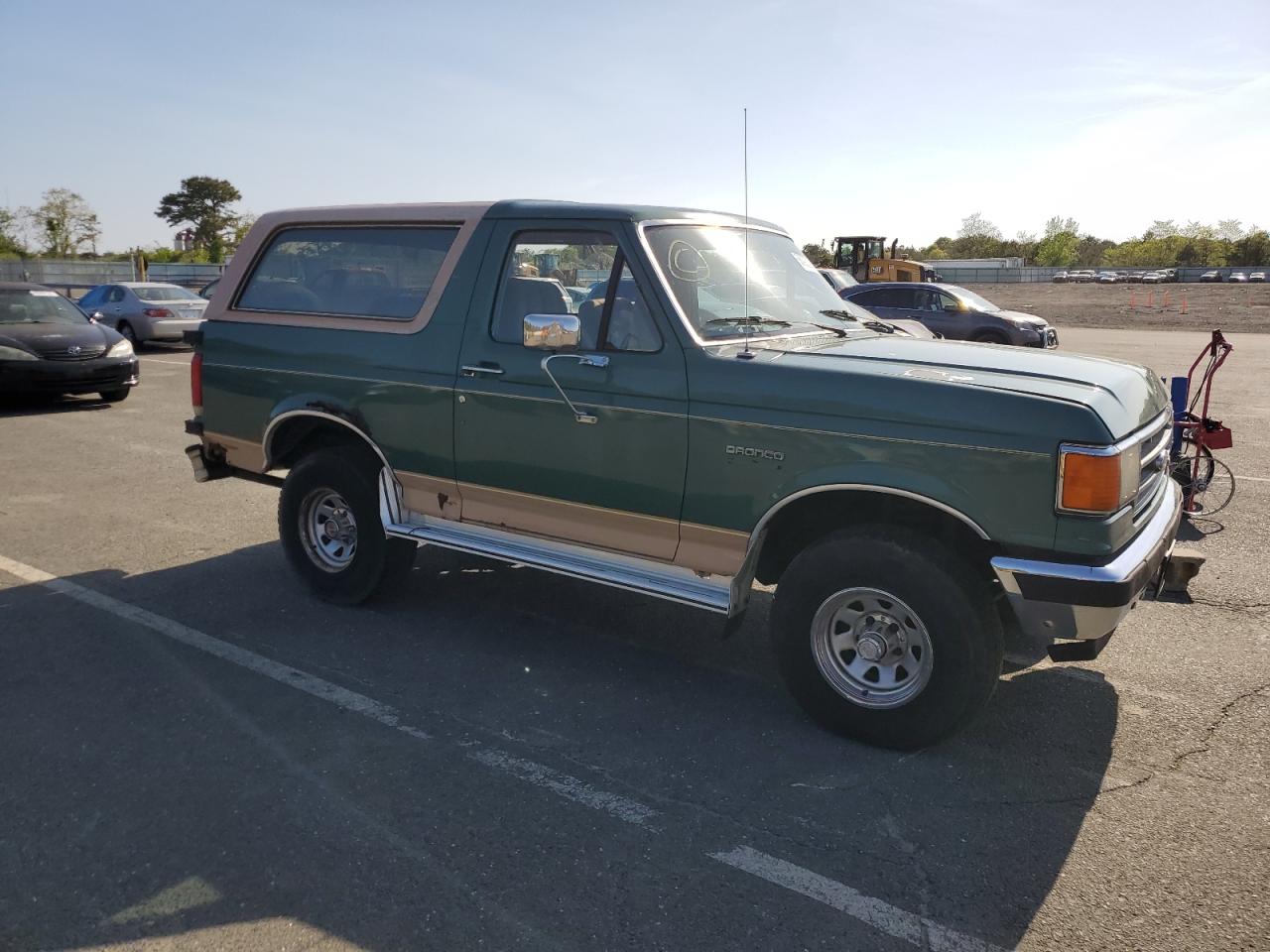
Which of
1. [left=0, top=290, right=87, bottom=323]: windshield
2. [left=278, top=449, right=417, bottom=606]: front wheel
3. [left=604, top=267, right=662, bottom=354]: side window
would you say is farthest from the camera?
[left=0, top=290, right=87, bottom=323]: windshield

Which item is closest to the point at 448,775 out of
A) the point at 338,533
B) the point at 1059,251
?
the point at 338,533

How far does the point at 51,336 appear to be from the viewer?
13.0 m

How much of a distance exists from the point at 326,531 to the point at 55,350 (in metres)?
9.45

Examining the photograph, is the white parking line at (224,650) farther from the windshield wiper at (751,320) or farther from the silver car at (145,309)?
the silver car at (145,309)

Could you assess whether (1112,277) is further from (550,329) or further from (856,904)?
(856,904)

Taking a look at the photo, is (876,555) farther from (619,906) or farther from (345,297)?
(345,297)

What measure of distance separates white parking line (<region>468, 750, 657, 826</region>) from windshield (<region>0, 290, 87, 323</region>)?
12.6 meters

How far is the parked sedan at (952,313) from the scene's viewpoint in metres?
20.6

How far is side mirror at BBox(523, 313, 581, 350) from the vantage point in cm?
428

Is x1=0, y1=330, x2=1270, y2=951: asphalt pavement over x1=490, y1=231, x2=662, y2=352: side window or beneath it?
beneath

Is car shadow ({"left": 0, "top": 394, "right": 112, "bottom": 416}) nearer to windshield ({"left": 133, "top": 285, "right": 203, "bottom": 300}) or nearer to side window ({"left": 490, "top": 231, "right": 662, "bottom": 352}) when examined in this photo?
windshield ({"left": 133, "top": 285, "right": 203, "bottom": 300})

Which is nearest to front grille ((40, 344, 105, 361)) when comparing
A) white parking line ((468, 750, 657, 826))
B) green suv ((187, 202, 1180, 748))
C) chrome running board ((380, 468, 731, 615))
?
green suv ((187, 202, 1180, 748))

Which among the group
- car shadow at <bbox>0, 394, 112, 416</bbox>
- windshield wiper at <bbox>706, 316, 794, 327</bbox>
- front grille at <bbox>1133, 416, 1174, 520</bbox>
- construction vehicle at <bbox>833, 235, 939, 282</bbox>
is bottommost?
→ car shadow at <bbox>0, 394, 112, 416</bbox>

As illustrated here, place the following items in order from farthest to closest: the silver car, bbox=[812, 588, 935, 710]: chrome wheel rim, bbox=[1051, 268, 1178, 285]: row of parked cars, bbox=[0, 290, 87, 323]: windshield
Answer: bbox=[1051, 268, 1178, 285]: row of parked cars < the silver car < bbox=[0, 290, 87, 323]: windshield < bbox=[812, 588, 935, 710]: chrome wheel rim
